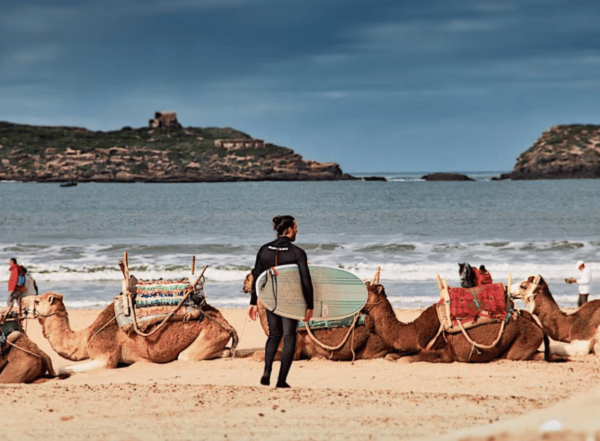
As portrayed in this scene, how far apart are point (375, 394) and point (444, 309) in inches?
115

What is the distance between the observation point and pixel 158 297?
392 inches

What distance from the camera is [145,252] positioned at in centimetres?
2989

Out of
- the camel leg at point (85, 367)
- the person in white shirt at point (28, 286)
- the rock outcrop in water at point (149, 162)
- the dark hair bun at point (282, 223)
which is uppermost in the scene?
the rock outcrop in water at point (149, 162)

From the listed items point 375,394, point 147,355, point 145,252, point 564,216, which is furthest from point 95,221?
point 375,394

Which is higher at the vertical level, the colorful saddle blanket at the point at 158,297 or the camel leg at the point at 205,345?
the colorful saddle blanket at the point at 158,297

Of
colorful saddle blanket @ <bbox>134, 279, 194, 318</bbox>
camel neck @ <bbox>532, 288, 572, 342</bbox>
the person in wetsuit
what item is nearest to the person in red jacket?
colorful saddle blanket @ <bbox>134, 279, 194, 318</bbox>

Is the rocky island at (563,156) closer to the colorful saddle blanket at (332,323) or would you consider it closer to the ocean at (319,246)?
the ocean at (319,246)

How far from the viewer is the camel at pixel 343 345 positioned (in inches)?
401

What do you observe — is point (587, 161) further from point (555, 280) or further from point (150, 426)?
point (150, 426)

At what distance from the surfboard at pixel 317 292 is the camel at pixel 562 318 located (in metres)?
2.35

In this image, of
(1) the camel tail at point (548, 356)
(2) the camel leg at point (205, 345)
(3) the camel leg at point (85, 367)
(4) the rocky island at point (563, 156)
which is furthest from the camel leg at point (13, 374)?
(4) the rocky island at point (563, 156)

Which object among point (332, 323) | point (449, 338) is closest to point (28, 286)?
point (332, 323)

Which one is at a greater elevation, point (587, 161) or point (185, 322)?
point (587, 161)

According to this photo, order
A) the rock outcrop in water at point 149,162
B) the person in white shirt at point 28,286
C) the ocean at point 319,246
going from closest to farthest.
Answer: the person in white shirt at point 28,286 → the ocean at point 319,246 → the rock outcrop in water at point 149,162
